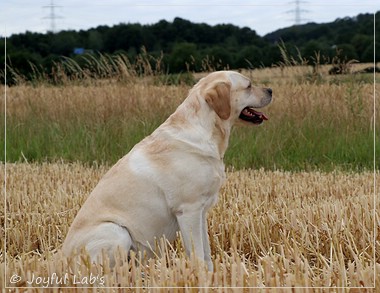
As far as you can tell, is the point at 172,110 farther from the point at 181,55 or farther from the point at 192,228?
the point at 192,228

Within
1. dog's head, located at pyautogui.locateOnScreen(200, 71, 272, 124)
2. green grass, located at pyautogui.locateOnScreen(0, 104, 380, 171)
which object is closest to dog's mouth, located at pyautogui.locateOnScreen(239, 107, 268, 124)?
dog's head, located at pyautogui.locateOnScreen(200, 71, 272, 124)

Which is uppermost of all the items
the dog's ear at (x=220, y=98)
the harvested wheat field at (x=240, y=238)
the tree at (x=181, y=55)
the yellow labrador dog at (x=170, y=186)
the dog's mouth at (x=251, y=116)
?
the tree at (x=181, y=55)

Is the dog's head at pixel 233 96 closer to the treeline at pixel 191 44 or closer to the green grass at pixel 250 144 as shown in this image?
the green grass at pixel 250 144

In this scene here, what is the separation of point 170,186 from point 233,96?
767mm

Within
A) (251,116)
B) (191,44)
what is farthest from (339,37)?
(251,116)

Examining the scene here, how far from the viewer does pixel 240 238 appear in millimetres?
4801

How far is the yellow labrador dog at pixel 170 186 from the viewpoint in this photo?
4.33 m

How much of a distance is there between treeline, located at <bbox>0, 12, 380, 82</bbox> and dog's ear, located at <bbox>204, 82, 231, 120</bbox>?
7111mm

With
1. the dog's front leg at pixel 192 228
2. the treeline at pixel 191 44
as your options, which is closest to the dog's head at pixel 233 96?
the dog's front leg at pixel 192 228

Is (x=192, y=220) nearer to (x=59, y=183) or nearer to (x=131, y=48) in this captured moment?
(x=59, y=183)

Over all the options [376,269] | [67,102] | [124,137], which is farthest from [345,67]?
[376,269]

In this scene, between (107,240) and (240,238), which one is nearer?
(107,240)

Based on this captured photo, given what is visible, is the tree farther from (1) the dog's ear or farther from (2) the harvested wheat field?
(1) the dog's ear

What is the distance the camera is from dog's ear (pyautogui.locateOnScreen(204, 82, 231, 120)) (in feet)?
14.7
